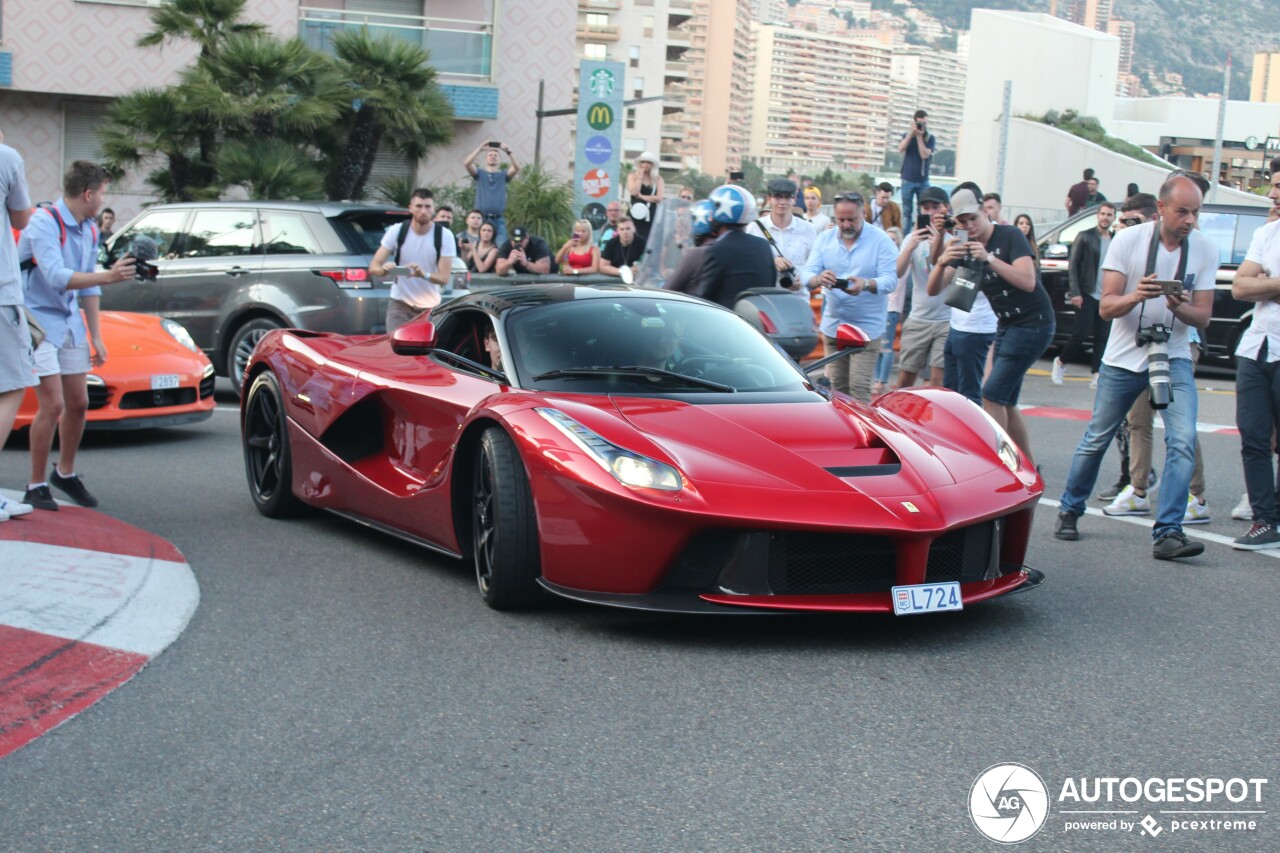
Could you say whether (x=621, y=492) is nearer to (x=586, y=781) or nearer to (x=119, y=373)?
(x=586, y=781)

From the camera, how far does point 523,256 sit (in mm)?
15891

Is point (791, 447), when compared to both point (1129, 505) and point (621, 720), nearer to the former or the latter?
point (621, 720)

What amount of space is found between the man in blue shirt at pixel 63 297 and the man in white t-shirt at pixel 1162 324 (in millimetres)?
4793

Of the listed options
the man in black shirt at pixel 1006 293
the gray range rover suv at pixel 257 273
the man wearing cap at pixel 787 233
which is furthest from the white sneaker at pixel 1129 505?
the gray range rover suv at pixel 257 273

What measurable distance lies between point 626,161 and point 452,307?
12613cm

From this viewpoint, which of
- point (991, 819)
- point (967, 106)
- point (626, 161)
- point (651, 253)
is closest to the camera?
point (991, 819)

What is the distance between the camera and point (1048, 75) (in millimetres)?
56031

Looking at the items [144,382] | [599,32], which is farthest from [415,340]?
[599,32]

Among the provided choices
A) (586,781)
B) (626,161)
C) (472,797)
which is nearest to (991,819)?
(586,781)

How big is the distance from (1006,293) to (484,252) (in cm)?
920

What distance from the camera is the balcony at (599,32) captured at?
11825 cm

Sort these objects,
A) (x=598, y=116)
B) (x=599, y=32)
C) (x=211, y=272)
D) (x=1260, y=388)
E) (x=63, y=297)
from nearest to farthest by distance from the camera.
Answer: (x=1260, y=388)
(x=63, y=297)
(x=211, y=272)
(x=598, y=116)
(x=599, y=32)

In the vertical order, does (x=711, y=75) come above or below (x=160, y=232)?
above

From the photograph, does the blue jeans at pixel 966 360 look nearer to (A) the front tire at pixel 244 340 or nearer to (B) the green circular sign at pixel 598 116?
(A) the front tire at pixel 244 340
